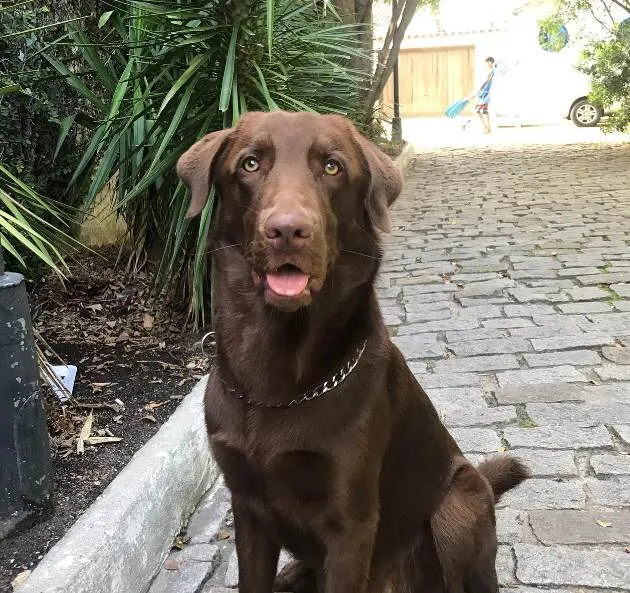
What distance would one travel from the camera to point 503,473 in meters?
2.48

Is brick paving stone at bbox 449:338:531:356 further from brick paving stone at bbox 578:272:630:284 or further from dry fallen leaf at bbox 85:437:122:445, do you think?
dry fallen leaf at bbox 85:437:122:445

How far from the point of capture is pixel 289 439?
1.95m

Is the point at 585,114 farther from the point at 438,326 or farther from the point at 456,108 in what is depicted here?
the point at 438,326

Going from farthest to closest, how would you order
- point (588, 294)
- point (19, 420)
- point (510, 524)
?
point (588, 294)
point (510, 524)
point (19, 420)

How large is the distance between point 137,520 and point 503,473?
131 centimetres

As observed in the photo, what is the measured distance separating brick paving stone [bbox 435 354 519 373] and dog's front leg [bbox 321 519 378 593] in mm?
2249

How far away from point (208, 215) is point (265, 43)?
1250 mm

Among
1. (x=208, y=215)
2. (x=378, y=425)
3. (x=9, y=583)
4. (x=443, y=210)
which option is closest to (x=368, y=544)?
(x=378, y=425)

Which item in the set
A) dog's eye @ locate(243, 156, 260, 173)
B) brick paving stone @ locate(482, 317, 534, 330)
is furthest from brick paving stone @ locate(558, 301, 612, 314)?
dog's eye @ locate(243, 156, 260, 173)

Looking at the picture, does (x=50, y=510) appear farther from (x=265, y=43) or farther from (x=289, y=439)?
(x=265, y=43)

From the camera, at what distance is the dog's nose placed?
180 cm

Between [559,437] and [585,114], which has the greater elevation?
[559,437]

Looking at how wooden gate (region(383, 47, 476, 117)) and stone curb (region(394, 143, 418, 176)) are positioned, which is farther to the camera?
wooden gate (region(383, 47, 476, 117))

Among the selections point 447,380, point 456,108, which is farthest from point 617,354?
point 456,108
